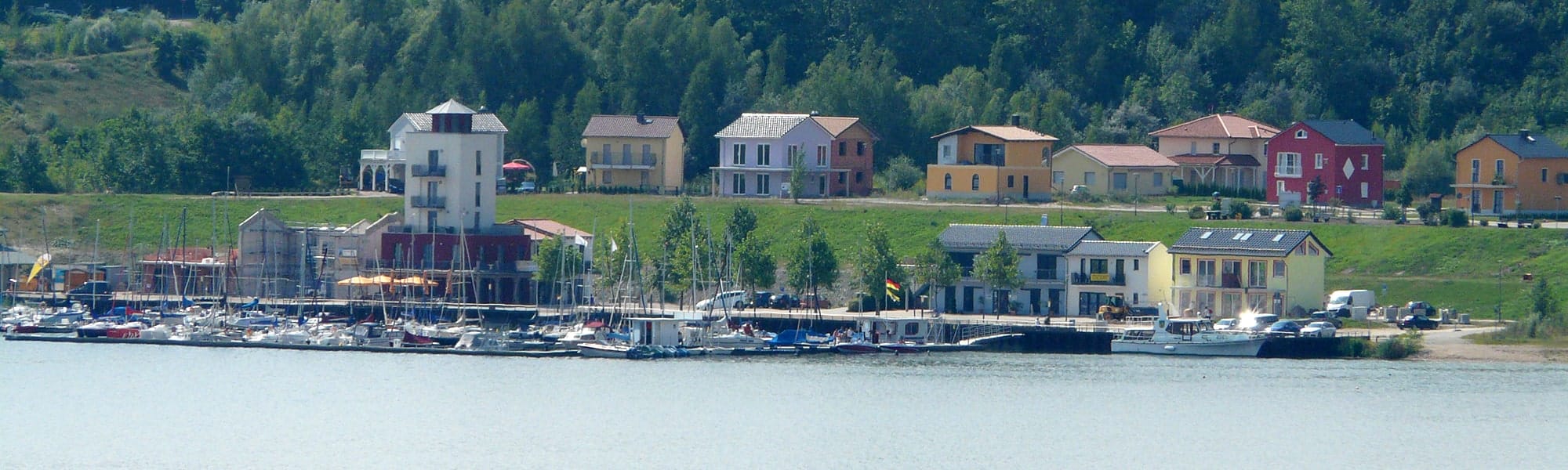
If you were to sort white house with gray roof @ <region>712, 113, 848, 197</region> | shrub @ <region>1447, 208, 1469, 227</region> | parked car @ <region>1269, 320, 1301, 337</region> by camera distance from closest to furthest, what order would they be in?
parked car @ <region>1269, 320, 1301, 337</region> < shrub @ <region>1447, 208, 1469, 227</region> < white house with gray roof @ <region>712, 113, 848, 197</region>

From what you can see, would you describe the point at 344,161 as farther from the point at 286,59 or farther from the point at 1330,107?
the point at 1330,107

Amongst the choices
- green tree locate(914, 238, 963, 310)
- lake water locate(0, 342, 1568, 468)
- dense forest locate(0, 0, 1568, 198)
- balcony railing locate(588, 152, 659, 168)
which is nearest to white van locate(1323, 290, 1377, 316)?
lake water locate(0, 342, 1568, 468)

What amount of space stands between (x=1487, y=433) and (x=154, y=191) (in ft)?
237

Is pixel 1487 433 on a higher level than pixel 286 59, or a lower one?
lower

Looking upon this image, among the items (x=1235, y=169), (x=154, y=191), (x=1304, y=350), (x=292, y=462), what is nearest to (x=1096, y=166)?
(x=1235, y=169)

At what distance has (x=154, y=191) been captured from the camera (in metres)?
119

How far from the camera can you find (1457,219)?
9762 centimetres

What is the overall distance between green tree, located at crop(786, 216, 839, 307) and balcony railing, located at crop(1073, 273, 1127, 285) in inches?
357

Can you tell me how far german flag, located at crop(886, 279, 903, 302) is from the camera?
91.3m

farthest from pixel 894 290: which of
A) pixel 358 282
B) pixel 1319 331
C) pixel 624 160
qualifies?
pixel 624 160

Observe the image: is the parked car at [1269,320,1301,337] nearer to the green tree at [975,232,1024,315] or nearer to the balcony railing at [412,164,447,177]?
the green tree at [975,232,1024,315]

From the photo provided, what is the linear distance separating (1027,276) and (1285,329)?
482 inches

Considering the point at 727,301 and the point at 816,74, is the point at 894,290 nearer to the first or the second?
the point at 727,301

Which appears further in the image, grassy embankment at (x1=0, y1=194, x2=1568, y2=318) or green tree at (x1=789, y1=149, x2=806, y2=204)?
green tree at (x1=789, y1=149, x2=806, y2=204)
